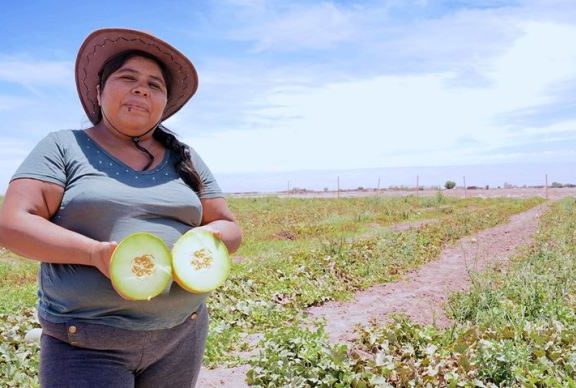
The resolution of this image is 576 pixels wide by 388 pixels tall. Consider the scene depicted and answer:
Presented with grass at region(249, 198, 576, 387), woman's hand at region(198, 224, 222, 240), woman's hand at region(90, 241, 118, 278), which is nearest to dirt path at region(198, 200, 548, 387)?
grass at region(249, 198, 576, 387)

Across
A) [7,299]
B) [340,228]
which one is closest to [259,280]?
[7,299]

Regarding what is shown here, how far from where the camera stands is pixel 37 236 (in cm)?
151

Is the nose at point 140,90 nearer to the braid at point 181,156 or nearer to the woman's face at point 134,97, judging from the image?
the woman's face at point 134,97

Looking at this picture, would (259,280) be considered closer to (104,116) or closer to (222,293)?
(222,293)

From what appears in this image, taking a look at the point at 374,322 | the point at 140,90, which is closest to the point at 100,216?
the point at 140,90

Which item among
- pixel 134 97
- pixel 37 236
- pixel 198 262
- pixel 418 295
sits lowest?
pixel 418 295

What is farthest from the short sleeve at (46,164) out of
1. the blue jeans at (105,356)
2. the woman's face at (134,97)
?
the blue jeans at (105,356)

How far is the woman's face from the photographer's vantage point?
176cm

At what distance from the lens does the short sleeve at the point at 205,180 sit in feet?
6.50

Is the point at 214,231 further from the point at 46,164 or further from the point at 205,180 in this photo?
the point at 46,164

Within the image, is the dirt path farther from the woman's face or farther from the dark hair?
the woman's face

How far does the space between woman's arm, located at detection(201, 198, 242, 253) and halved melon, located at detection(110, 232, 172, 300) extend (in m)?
0.28

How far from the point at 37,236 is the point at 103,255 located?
0.19 meters

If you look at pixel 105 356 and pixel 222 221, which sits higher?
pixel 222 221
